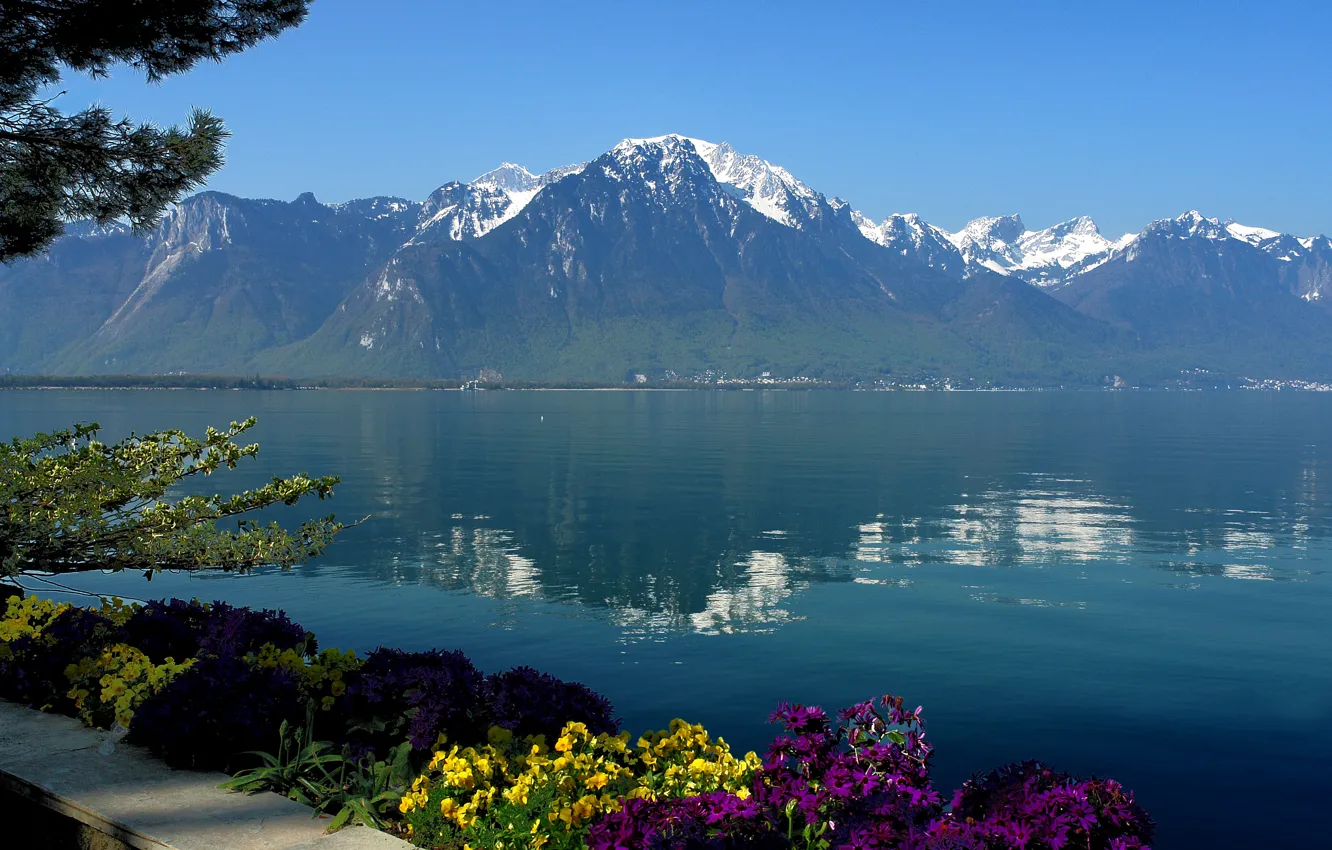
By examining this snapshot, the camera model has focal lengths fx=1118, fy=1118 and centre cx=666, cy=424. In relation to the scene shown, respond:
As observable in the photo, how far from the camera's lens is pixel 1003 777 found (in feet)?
31.5

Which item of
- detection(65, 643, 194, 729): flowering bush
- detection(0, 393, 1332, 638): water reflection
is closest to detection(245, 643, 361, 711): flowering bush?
detection(65, 643, 194, 729): flowering bush

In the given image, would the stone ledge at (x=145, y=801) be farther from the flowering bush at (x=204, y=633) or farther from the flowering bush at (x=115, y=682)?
the flowering bush at (x=204, y=633)

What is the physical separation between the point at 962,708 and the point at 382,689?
56.2ft

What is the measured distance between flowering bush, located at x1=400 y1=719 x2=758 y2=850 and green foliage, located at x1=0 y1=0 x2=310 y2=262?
9700mm

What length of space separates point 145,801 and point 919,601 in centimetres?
3152

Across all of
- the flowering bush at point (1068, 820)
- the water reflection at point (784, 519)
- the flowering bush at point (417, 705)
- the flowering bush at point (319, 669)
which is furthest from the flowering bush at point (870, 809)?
the water reflection at point (784, 519)

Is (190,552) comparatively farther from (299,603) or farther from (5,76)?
(299,603)

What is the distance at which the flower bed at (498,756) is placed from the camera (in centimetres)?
884

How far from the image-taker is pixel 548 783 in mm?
10352

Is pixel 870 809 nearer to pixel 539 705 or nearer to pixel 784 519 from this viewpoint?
pixel 539 705

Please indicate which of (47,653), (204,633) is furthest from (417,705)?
(47,653)

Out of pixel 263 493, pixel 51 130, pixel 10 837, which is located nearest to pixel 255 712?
pixel 10 837

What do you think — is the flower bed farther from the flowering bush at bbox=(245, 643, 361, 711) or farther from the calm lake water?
the calm lake water

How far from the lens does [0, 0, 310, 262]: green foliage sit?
1450 cm
